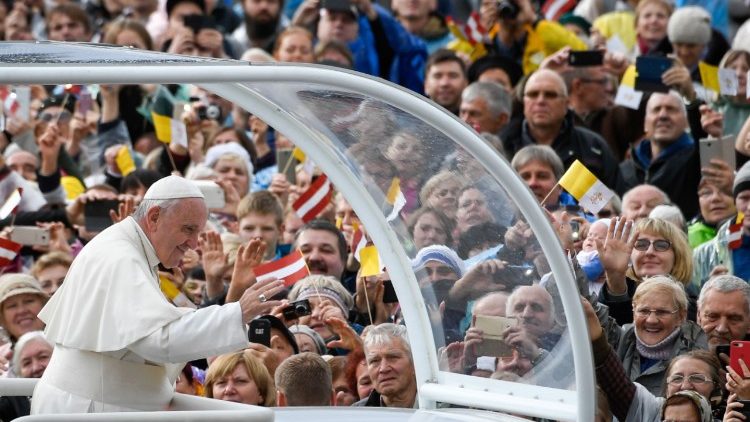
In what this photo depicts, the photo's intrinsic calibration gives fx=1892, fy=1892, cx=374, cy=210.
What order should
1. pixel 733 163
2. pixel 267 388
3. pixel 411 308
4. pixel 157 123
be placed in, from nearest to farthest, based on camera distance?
pixel 411 308
pixel 267 388
pixel 733 163
pixel 157 123

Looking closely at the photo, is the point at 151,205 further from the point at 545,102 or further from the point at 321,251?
the point at 545,102

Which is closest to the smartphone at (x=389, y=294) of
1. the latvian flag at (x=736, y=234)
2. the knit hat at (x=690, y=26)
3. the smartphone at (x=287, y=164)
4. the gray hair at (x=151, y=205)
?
the latvian flag at (x=736, y=234)

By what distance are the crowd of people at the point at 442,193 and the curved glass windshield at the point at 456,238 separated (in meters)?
0.01

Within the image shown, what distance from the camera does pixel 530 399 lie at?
8102 millimetres

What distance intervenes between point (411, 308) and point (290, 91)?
130 cm

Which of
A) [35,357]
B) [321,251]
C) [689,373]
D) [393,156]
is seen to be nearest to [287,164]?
[321,251]

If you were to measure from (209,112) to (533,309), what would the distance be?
753 cm

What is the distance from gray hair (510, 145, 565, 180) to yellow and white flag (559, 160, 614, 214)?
34.3 inches

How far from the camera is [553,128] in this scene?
13.3 metres

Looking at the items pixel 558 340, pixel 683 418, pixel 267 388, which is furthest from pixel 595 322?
pixel 267 388

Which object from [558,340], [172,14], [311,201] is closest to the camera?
[558,340]

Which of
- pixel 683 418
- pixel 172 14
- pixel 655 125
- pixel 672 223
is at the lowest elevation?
pixel 683 418

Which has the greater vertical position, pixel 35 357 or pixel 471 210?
pixel 471 210

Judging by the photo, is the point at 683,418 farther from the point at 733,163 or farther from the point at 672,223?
the point at 733,163
